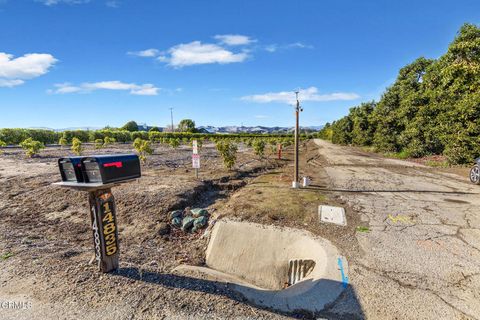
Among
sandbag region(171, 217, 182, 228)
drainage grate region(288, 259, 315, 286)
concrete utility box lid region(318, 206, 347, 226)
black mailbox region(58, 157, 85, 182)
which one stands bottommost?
drainage grate region(288, 259, 315, 286)

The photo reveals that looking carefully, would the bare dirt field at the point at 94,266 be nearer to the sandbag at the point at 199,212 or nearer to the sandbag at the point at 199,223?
the sandbag at the point at 199,223

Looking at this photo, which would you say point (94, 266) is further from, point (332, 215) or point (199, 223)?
point (332, 215)

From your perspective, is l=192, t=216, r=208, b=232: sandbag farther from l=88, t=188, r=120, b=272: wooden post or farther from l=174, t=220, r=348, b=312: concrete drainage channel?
l=88, t=188, r=120, b=272: wooden post

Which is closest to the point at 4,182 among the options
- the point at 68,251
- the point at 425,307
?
the point at 68,251

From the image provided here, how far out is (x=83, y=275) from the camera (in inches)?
142

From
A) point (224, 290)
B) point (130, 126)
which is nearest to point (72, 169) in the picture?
point (224, 290)

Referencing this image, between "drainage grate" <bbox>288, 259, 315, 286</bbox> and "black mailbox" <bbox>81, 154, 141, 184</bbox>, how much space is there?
3312 mm

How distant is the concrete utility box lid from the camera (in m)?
5.96

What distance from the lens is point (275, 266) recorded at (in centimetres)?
496

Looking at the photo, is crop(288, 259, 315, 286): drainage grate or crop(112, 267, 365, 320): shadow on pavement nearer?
crop(112, 267, 365, 320): shadow on pavement

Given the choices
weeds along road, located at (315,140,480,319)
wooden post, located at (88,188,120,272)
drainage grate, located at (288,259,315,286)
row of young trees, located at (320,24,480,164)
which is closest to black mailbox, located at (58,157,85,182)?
wooden post, located at (88,188,120,272)

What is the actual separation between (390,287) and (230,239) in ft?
10.3

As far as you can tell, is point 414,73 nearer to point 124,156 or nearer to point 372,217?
point 372,217

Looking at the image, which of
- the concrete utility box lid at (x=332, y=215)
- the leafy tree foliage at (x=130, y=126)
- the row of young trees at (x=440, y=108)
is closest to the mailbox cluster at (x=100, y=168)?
the concrete utility box lid at (x=332, y=215)
